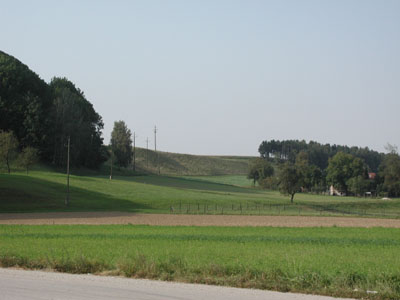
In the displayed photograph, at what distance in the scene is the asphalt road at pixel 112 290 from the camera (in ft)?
43.5

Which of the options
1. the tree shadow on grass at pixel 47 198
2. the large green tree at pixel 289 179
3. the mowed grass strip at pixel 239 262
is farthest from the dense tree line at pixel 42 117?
the mowed grass strip at pixel 239 262

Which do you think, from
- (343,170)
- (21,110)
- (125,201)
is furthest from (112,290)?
(343,170)

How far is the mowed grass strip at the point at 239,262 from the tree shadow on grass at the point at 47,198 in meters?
39.4

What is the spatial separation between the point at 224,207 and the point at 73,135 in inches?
1782

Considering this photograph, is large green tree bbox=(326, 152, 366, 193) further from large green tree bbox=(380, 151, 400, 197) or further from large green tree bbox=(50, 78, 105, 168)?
large green tree bbox=(50, 78, 105, 168)

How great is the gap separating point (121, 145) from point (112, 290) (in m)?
120

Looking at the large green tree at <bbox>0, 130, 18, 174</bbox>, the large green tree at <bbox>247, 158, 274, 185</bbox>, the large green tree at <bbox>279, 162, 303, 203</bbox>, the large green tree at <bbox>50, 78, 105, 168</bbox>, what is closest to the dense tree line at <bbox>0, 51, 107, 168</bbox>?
the large green tree at <bbox>50, 78, 105, 168</bbox>

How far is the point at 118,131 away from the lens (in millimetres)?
137375

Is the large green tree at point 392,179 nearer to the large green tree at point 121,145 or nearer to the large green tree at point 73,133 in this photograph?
the large green tree at point 121,145

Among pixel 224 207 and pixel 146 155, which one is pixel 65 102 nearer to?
pixel 224 207

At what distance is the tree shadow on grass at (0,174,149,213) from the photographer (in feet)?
209

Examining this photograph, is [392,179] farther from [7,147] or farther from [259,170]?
[7,147]

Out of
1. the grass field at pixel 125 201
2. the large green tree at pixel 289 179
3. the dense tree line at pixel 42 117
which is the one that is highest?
the dense tree line at pixel 42 117

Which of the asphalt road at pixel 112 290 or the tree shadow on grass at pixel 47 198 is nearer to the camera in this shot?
the asphalt road at pixel 112 290
